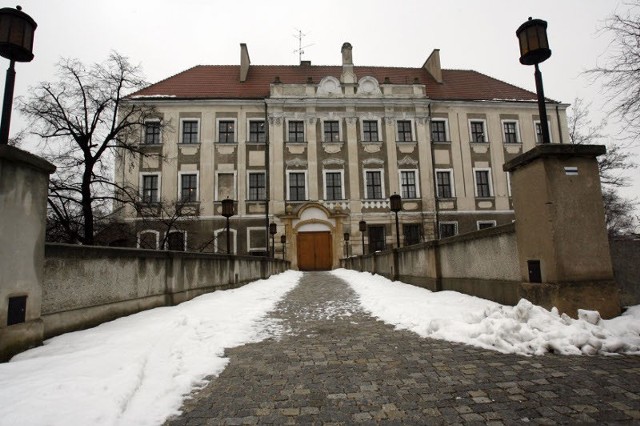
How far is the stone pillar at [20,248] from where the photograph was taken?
3408mm

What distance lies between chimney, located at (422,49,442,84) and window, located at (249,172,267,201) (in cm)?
1949

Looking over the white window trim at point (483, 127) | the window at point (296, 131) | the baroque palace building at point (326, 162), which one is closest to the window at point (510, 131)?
the baroque palace building at point (326, 162)

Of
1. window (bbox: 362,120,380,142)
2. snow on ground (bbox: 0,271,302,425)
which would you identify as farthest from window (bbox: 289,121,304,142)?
snow on ground (bbox: 0,271,302,425)

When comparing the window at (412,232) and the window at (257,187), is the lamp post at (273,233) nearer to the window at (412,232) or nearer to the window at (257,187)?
the window at (257,187)

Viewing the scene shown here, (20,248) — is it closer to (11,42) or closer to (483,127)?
(11,42)

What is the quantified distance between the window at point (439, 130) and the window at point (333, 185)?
8898mm

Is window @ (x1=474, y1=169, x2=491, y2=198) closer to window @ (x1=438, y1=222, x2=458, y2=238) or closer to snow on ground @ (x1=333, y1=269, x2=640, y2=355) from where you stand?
window @ (x1=438, y1=222, x2=458, y2=238)

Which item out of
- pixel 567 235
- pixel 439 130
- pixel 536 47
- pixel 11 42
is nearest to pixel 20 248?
pixel 11 42

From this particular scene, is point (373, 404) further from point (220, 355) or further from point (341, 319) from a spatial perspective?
point (341, 319)

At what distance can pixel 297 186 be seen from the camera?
29500mm

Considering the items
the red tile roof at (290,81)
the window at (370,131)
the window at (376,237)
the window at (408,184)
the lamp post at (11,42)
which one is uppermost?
the red tile roof at (290,81)

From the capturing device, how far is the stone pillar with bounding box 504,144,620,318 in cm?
438

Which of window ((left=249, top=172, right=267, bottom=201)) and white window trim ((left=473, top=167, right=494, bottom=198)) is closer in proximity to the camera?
window ((left=249, top=172, right=267, bottom=201))

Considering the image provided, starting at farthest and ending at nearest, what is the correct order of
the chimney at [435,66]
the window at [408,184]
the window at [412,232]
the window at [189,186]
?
the chimney at [435,66] < the window at [408,184] < the window at [412,232] < the window at [189,186]
